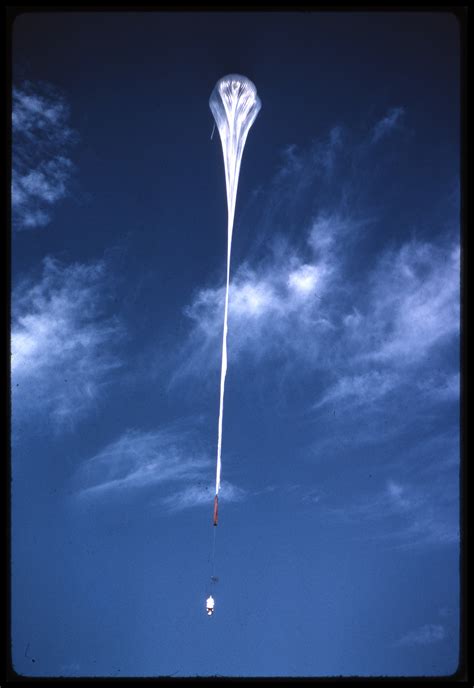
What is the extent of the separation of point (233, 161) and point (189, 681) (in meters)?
17.2

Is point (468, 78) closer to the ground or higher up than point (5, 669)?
higher up

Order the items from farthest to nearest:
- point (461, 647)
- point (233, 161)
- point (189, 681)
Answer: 1. point (233, 161)
2. point (461, 647)
3. point (189, 681)

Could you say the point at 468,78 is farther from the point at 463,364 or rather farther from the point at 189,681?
the point at 189,681

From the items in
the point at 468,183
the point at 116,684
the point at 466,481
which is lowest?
the point at 116,684

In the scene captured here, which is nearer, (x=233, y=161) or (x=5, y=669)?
(x=5, y=669)

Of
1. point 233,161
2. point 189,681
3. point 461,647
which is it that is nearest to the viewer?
point 189,681

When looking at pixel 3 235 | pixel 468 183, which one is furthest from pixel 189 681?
pixel 468 183
